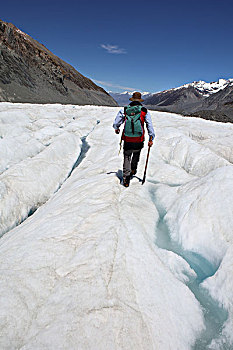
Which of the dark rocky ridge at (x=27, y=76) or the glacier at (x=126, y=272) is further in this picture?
the dark rocky ridge at (x=27, y=76)

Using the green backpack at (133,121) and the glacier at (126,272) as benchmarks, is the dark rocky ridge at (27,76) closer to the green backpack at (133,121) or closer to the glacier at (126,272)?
the green backpack at (133,121)

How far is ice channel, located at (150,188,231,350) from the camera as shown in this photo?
92.7 inches

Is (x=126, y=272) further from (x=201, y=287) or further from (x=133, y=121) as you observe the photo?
(x=133, y=121)

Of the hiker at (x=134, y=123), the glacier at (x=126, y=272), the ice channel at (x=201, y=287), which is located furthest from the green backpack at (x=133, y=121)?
the ice channel at (x=201, y=287)

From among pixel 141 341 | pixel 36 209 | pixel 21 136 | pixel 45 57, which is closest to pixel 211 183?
pixel 141 341

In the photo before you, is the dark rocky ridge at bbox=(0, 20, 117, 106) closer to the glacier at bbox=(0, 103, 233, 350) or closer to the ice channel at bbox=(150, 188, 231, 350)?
the glacier at bbox=(0, 103, 233, 350)

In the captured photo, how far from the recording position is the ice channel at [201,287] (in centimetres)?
236

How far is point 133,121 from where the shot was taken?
5.10 m

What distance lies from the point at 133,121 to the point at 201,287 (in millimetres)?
3773

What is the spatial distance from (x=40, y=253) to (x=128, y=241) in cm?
141

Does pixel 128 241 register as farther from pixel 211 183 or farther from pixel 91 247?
pixel 211 183

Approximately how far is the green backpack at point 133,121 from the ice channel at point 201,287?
226 cm

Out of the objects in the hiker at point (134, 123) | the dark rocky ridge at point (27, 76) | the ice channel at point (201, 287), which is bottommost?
the ice channel at point (201, 287)

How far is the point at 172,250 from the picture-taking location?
3652mm
